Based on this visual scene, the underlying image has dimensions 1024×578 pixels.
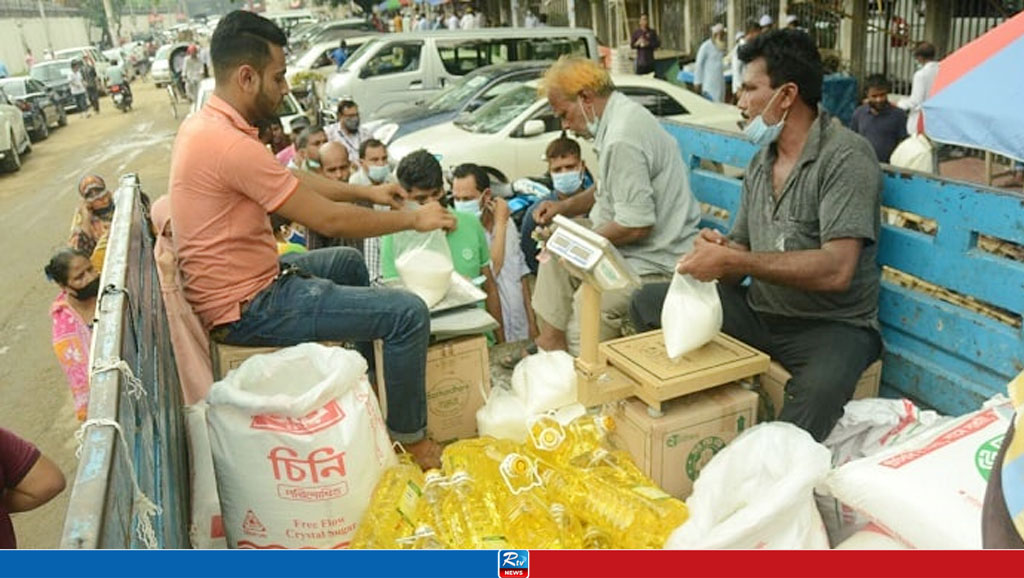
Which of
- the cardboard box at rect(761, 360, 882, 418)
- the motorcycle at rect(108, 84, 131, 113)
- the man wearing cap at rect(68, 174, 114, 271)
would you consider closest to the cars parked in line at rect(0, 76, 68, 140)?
the motorcycle at rect(108, 84, 131, 113)

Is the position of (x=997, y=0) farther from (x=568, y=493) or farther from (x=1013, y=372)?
(x=568, y=493)

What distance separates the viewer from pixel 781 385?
289cm

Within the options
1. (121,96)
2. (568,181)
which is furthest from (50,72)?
(568,181)

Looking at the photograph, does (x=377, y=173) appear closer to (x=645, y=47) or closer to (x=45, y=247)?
(x=45, y=247)

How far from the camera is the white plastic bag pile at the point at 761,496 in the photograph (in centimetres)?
201

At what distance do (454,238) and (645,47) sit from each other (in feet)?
41.3

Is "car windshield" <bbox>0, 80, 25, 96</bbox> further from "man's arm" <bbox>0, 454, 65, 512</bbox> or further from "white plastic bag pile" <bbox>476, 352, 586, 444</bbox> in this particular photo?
"man's arm" <bbox>0, 454, 65, 512</bbox>

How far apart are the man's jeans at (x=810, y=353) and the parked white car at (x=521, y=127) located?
4.93 metres

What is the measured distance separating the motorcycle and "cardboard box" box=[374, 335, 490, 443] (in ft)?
82.9

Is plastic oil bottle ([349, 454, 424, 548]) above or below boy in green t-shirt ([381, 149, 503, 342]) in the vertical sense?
below

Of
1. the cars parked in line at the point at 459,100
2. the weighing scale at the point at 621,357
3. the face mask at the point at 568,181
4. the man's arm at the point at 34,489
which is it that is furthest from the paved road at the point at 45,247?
the cars parked in line at the point at 459,100

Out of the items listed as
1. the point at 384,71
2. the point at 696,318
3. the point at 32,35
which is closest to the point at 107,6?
the point at 32,35

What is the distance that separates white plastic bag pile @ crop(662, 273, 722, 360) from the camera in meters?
2.71

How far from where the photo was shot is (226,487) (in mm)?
2398
